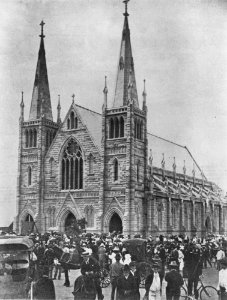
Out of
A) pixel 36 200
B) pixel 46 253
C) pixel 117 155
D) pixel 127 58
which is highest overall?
pixel 127 58

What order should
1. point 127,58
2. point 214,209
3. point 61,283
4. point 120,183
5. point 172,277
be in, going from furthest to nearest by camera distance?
point 214,209 < point 127,58 < point 120,183 < point 61,283 < point 172,277

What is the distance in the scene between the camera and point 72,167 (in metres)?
50.5

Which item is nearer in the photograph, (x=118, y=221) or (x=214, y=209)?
(x=118, y=221)

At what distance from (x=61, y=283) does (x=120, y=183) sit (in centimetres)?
2592

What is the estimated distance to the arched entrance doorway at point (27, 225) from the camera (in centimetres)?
4941

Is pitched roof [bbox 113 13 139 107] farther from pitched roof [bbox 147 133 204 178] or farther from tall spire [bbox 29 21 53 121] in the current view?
pitched roof [bbox 147 133 204 178]

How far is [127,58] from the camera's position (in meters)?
50.5

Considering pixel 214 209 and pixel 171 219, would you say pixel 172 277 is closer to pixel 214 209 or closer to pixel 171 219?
pixel 171 219

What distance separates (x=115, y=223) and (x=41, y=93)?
1799 cm

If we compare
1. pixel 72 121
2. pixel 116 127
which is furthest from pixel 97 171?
pixel 72 121

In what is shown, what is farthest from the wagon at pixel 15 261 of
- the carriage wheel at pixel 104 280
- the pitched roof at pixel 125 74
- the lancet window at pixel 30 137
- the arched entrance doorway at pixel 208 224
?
the arched entrance doorway at pixel 208 224

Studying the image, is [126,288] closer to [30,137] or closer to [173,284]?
[173,284]

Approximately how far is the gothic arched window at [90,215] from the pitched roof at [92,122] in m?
6.35

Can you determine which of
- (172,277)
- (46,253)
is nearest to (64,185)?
(46,253)
